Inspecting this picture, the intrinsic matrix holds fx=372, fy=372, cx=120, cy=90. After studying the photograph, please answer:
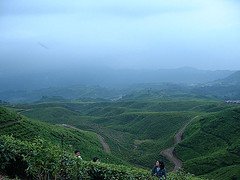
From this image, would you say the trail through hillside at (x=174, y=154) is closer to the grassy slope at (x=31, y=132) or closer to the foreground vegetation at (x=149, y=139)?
the foreground vegetation at (x=149, y=139)

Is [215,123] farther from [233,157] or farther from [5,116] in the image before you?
[5,116]

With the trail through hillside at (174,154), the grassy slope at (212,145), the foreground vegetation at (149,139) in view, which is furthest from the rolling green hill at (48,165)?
the trail through hillside at (174,154)

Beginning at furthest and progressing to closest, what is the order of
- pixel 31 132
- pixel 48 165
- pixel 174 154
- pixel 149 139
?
pixel 149 139 → pixel 174 154 → pixel 31 132 → pixel 48 165

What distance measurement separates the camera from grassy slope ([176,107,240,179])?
10231 cm

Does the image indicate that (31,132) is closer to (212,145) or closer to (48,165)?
(48,165)

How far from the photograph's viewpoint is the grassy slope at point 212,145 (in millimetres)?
102312

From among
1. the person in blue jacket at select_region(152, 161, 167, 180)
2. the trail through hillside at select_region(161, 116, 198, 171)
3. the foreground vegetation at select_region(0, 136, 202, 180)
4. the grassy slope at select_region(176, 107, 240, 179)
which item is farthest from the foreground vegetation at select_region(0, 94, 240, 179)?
the trail through hillside at select_region(161, 116, 198, 171)

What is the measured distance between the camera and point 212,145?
124m

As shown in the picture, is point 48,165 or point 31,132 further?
point 31,132

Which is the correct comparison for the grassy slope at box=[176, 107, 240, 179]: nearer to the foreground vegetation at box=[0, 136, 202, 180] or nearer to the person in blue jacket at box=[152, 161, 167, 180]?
the foreground vegetation at box=[0, 136, 202, 180]

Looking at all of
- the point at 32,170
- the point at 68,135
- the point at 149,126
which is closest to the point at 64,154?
the point at 32,170

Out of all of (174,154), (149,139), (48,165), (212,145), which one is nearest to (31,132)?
(174,154)

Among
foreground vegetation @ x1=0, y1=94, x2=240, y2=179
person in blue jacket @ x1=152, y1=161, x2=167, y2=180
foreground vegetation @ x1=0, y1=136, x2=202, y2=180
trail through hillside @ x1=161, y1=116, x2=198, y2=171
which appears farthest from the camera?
trail through hillside @ x1=161, y1=116, x2=198, y2=171

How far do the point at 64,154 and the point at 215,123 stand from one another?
4702 inches
